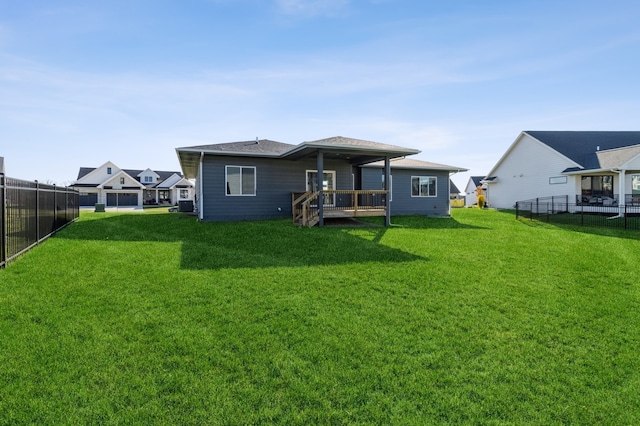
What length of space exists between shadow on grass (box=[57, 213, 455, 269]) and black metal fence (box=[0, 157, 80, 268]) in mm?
912

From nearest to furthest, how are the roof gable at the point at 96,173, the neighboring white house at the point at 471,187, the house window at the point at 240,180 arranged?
the house window at the point at 240,180, the roof gable at the point at 96,173, the neighboring white house at the point at 471,187

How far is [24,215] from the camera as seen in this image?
6.93 metres

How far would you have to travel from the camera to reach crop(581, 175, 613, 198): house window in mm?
20859

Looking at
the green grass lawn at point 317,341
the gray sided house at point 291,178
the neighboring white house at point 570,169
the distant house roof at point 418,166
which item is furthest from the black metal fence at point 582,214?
the green grass lawn at point 317,341

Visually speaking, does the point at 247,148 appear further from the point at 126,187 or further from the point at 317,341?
the point at 126,187

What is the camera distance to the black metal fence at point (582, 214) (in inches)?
611

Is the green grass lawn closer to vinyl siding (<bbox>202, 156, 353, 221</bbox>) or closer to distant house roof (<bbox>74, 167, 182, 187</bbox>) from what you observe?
vinyl siding (<bbox>202, 156, 353, 221</bbox>)

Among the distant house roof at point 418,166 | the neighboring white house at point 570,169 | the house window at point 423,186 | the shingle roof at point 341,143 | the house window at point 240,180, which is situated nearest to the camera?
the shingle roof at point 341,143

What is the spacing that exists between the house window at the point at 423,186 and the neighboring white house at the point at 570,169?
9955 mm

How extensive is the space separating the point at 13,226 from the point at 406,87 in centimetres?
1226

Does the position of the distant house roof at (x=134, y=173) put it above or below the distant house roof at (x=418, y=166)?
above

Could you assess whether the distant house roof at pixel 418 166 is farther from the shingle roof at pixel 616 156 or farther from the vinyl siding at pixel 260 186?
the shingle roof at pixel 616 156

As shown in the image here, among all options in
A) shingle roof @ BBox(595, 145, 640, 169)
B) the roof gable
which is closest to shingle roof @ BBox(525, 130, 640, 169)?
shingle roof @ BBox(595, 145, 640, 169)

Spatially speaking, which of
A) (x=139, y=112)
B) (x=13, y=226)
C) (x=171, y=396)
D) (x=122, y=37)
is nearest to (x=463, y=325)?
(x=171, y=396)
